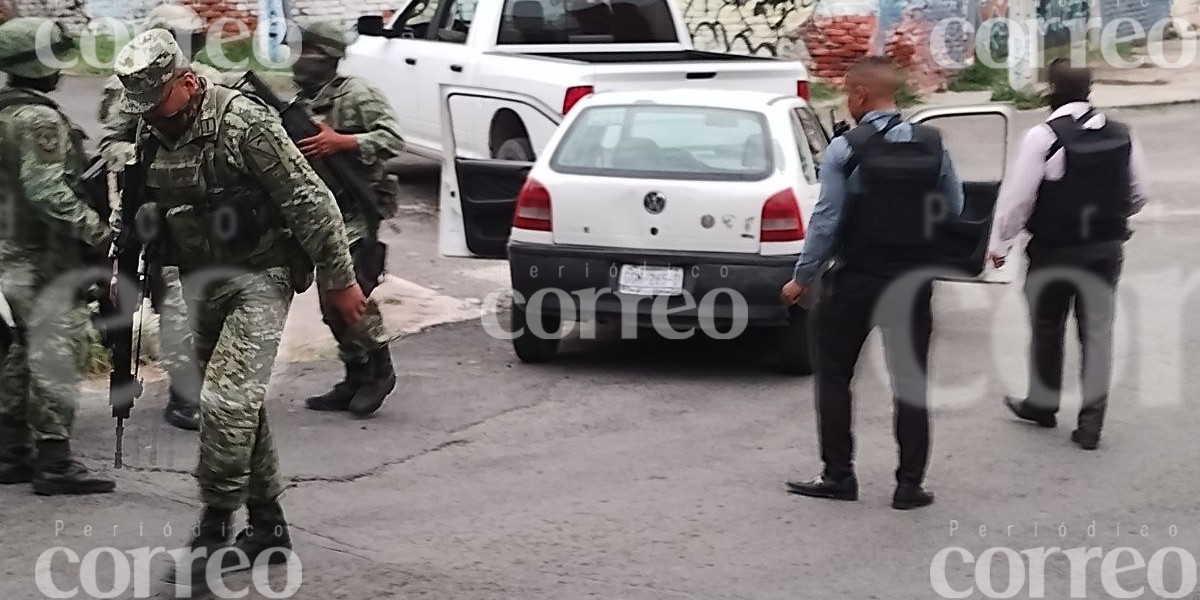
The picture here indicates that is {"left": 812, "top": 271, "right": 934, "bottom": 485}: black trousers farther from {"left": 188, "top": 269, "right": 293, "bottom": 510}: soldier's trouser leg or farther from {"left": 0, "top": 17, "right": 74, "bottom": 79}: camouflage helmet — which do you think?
{"left": 0, "top": 17, "right": 74, "bottom": 79}: camouflage helmet

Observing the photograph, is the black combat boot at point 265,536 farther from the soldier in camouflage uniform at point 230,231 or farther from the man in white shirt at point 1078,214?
the man in white shirt at point 1078,214

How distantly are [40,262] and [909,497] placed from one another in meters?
3.49

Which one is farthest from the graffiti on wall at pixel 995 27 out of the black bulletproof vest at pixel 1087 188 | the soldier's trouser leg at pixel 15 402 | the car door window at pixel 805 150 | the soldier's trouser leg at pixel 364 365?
the soldier's trouser leg at pixel 15 402

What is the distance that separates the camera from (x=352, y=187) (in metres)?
7.48

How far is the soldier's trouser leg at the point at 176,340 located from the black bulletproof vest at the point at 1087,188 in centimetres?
389

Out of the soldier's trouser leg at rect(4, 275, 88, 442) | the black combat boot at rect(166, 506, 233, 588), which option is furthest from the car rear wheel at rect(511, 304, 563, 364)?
the black combat boot at rect(166, 506, 233, 588)

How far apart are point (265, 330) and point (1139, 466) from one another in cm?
384

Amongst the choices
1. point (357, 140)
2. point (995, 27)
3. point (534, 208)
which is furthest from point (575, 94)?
point (995, 27)

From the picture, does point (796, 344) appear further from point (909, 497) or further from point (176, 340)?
point (176, 340)

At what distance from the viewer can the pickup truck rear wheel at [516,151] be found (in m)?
11.4

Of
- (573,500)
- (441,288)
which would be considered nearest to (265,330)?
(573,500)

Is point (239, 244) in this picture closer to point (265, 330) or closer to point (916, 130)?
point (265, 330)

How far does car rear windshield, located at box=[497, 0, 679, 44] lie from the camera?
12578mm

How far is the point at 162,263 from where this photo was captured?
5.27 metres
